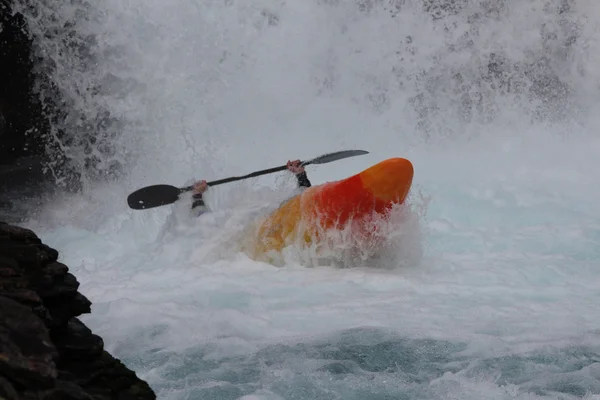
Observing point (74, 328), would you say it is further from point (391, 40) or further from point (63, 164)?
point (391, 40)

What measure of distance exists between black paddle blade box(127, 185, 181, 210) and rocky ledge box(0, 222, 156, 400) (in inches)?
157

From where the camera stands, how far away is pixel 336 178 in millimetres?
9641

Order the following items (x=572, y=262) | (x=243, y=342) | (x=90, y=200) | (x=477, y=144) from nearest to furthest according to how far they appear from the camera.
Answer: (x=243, y=342), (x=572, y=262), (x=90, y=200), (x=477, y=144)

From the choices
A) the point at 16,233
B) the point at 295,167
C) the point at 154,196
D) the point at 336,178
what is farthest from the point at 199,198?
the point at 16,233

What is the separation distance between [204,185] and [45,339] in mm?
4401

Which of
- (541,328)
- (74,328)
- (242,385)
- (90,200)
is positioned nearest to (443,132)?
(90,200)

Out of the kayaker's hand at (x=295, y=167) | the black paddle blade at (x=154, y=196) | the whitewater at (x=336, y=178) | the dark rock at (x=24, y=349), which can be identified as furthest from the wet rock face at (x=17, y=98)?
the dark rock at (x=24, y=349)

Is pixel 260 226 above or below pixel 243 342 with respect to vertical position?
above

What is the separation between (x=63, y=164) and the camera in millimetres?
9266

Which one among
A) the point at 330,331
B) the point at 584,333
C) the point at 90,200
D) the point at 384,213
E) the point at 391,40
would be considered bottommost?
the point at 584,333

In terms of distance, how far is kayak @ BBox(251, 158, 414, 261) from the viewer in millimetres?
5742

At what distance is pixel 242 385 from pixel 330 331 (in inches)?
36.1

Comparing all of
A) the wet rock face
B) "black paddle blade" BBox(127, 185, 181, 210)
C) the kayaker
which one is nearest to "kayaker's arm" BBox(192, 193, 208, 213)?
the kayaker

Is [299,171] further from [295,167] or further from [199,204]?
[199,204]
